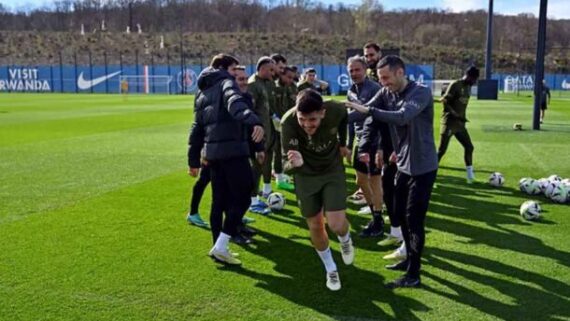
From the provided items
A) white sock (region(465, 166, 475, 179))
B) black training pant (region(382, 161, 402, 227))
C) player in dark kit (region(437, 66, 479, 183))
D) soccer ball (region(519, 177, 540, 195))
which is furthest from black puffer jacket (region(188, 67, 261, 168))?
white sock (region(465, 166, 475, 179))

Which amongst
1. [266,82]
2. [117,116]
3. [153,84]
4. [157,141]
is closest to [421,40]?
[153,84]

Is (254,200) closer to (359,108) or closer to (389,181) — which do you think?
(389,181)

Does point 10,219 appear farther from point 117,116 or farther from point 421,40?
point 421,40

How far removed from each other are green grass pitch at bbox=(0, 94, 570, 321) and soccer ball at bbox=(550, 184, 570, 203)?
0.46 ft

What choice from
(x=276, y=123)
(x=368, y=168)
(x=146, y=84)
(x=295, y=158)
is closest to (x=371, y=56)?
(x=368, y=168)

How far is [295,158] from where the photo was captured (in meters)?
4.93

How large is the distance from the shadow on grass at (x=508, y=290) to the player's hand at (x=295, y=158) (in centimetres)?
169

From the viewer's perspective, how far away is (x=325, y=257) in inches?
213

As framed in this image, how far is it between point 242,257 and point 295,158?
1.84 meters

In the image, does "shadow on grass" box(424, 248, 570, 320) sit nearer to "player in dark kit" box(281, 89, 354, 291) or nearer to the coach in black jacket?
"player in dark kit" box(281, 89, 354, 291)

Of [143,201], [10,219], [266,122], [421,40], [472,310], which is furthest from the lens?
[421,40]

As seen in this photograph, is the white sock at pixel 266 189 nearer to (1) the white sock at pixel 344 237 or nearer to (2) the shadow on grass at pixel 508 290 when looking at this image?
(2) the shadow on grass at pixel 508 290

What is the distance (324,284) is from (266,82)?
376cm

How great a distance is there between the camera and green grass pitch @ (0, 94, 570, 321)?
4891 millimetres
